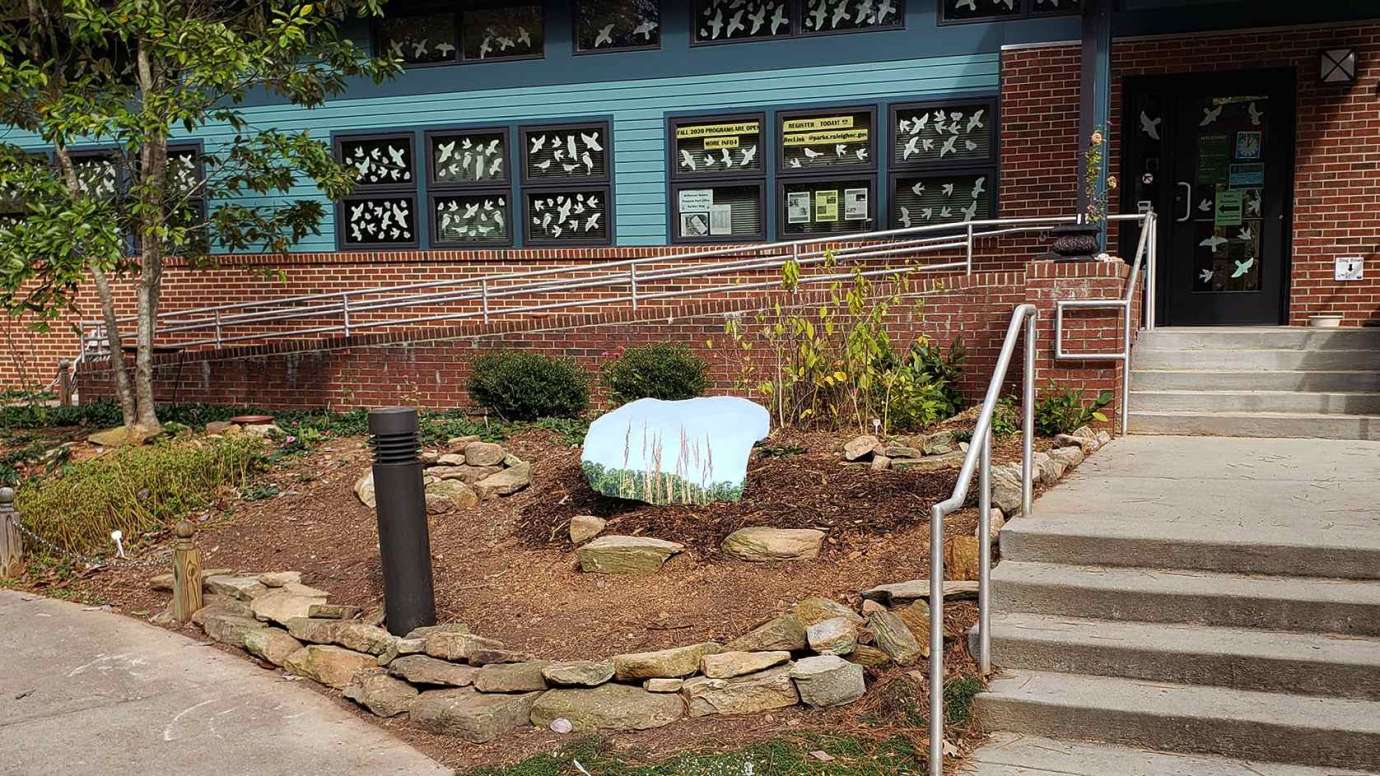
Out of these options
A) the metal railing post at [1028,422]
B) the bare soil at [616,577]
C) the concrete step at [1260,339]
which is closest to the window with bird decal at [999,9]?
the concrete step at [1260,339]

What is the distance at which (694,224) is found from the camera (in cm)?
1189

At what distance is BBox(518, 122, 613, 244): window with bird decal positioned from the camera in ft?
39.8

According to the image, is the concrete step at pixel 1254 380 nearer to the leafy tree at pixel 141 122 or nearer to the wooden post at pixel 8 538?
the leafy tree at pixel 141 122

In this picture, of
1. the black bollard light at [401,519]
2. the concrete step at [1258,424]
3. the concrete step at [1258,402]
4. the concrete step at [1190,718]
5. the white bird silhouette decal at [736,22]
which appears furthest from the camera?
the white bird silhouette decal at [736,22]

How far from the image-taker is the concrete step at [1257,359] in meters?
8.20

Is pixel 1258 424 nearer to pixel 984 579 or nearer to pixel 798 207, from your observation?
pixel 984 579

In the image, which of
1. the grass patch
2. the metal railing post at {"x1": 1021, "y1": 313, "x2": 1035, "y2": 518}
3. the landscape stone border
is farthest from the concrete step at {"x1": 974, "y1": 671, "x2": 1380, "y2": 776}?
the metal railing post at {"x1": 1021, "y1": 313, "x2": 1035, "y2": 518}

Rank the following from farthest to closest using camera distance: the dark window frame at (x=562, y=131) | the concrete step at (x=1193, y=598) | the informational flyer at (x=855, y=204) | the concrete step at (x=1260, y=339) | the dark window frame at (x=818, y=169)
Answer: the dark window frame at (x=562, y=131)
the informational flyer at (x=855, y=204)
the dark window frame at (x=818, y=169)
the concrete step at (x=1260, y=339)
the concrete step at (x=1193, y=598)

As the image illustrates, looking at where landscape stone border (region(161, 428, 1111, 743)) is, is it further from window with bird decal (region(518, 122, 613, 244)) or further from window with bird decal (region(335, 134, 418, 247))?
window with bird decal (region(335, 134, 418, 247))

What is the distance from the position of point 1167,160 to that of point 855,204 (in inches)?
113

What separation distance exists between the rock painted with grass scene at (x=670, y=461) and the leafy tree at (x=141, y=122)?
14.2ft

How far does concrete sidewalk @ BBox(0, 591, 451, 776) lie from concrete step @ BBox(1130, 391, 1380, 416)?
5755mm

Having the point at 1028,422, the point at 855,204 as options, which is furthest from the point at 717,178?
the point at 1028,422

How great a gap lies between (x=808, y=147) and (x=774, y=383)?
3.52 metres
